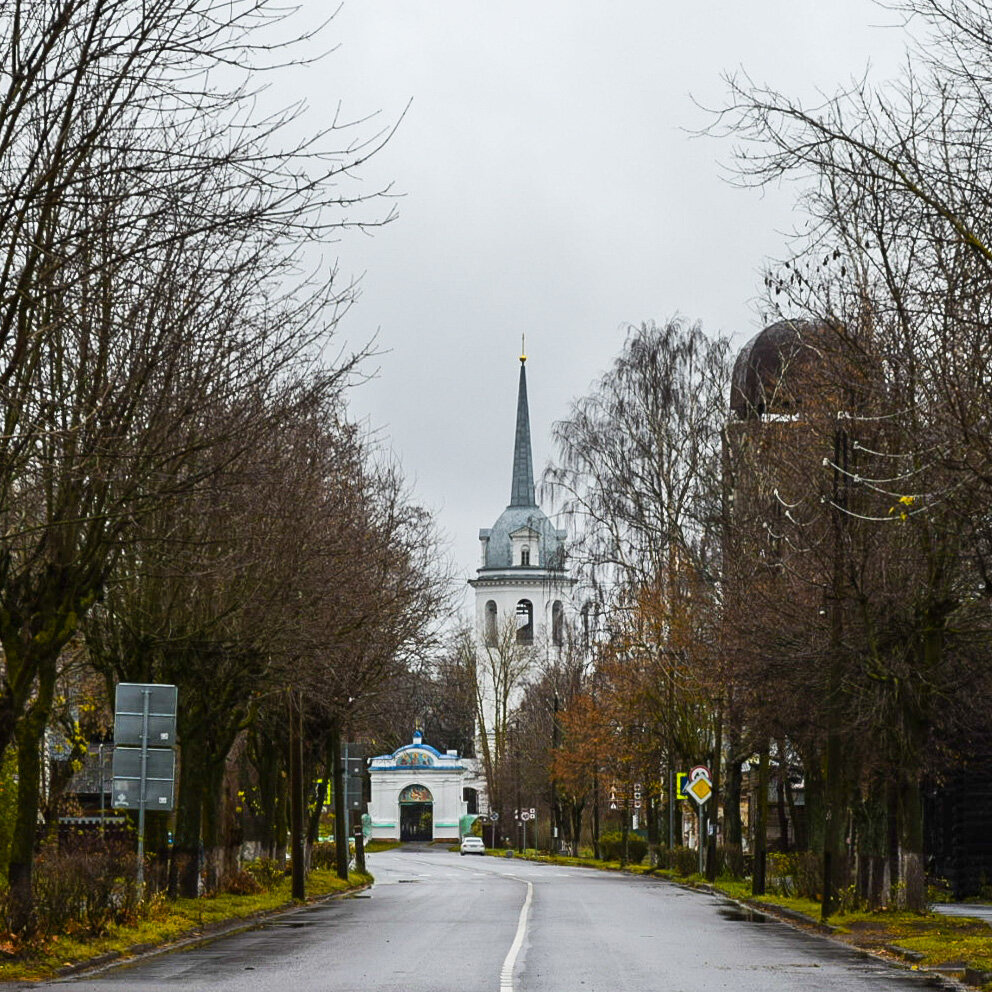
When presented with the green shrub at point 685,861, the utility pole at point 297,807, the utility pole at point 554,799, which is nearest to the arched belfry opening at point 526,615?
the utility pole at point 554,799

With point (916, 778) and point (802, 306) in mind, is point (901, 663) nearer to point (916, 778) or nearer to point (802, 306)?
point (916, 778)

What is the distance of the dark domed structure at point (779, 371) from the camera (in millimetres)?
26469

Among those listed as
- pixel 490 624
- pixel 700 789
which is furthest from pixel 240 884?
pixel 490 624

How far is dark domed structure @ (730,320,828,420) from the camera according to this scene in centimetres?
2647

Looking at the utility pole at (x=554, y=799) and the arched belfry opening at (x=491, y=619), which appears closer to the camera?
the utility pole at (x=554, y=799)

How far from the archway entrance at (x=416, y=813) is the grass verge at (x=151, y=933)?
95312 millimetres

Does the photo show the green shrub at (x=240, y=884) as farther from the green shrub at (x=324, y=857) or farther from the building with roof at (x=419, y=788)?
the building with roof at (x=419, y=788)

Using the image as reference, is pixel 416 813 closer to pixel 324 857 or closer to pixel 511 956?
pixel 324 857

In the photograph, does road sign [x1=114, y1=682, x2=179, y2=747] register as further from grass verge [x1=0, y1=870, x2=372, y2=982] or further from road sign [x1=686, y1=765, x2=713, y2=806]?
road sign [x1=686, y1=765, x2=713, y2=806]

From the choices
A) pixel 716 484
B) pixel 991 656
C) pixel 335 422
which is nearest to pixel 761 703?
pixel 991 656

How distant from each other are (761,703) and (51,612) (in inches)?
629

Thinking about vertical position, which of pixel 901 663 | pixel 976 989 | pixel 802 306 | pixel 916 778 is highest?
pixel 802 306

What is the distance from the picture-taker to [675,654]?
4697 cm

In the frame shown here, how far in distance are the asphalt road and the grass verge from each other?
1.84 feet
